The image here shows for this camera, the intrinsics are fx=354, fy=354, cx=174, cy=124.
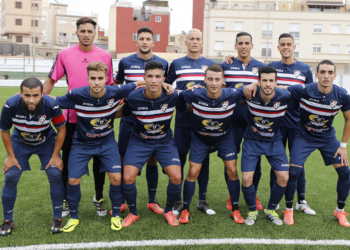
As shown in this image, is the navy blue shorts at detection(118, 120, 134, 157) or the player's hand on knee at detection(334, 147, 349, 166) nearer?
the player's hand on knee at detection(334, 147, 349, 166)

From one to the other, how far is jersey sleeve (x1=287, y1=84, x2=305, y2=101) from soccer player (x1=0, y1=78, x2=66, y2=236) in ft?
8.87

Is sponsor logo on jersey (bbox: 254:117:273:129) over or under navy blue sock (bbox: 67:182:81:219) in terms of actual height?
over

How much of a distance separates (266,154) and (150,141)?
1398mm

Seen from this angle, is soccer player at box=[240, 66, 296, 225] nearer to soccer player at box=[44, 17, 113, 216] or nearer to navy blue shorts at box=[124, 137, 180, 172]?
navy blue shorts at box=[124, 137, 180, 172]

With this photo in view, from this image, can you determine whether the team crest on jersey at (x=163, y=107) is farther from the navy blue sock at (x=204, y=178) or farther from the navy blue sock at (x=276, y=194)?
the navy blue sock at (x=276, y=194)

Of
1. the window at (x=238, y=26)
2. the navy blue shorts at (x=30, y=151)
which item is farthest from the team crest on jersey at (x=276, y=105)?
the window at (x=238, y=26)

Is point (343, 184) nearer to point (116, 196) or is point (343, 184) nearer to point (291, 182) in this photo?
point (291, 182)

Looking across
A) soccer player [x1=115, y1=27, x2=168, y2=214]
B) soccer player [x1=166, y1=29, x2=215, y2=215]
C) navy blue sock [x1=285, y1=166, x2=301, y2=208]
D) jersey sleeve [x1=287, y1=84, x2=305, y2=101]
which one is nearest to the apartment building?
soccer player [x1=166, y1=29, x2=215, y2=215]

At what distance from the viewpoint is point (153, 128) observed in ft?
13.8

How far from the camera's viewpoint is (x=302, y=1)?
39156 mm

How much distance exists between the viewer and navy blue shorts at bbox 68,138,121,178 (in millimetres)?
4008

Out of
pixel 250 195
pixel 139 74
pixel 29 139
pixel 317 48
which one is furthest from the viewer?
pixel 317 48

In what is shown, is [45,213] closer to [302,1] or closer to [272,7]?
[272,7]

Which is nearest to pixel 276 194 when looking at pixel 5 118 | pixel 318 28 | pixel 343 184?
pixel 343 184
